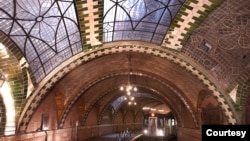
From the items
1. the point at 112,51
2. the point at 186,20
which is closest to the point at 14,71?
the point at 112,51

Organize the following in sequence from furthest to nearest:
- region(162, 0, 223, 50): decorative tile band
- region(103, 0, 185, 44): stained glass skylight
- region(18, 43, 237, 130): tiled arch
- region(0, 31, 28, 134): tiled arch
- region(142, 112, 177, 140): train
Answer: region(142, 112, 177, 140): train
region(18, 43, 237, 130): tiled arch
region(103, 0, 185, 44): stained glass skylight
region(0, 31, 28, 134): tiled arch
region(162, 0, 223, 50): decorative tile band

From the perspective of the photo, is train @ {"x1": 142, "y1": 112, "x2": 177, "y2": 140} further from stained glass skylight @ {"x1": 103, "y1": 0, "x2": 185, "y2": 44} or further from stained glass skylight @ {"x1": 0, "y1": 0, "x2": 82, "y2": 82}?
stained glass skylight @ {"x1": 0, "y1": 0, "x2": 82, "y2": 82}

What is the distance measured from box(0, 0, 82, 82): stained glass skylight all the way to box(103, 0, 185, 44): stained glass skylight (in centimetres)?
120

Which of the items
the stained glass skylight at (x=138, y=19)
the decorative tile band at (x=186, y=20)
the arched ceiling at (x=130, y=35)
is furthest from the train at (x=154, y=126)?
the decorative tile band at (x=186, y=20)

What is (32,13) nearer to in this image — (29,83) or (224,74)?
(29,83)

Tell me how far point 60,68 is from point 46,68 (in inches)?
23.9

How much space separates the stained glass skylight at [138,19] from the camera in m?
8.04

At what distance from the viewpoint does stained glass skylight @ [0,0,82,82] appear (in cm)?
706

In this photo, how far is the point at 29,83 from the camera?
30.1ft

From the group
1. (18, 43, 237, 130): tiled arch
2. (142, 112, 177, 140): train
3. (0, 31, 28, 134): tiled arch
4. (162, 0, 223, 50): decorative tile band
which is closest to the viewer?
(162, 0, 223, 50): decorative tile band

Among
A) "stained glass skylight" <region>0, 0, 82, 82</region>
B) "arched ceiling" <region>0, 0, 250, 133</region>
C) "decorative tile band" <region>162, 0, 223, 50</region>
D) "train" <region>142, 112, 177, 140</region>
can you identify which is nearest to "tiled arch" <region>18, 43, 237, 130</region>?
"arched ceiling" <region>0, 0, 250, 133</region>

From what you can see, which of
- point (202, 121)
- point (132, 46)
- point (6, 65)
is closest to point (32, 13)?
point (6, 65)

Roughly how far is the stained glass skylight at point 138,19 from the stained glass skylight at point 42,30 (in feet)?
3.92

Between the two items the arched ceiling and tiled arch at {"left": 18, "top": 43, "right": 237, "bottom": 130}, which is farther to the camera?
tiled arch at {"left": 18, "top": 43, "right": 237, "bottom": 130}
